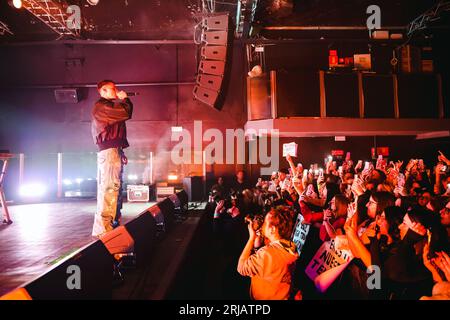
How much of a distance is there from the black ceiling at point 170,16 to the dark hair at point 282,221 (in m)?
6.47

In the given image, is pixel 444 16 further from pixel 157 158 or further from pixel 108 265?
pixel 108 265

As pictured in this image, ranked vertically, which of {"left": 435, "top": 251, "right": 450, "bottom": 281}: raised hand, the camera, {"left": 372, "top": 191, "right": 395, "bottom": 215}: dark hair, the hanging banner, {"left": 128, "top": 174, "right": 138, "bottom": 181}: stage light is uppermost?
{"left": 128, "top": 174, "right": 138, "bottom": 181}: stage light

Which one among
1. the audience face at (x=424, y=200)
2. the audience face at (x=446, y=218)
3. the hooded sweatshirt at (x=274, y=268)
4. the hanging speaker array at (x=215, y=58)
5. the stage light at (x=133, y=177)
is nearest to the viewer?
the hooded sweatshirt at (x=274, y=268)

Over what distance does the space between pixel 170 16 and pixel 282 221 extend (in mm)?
7988

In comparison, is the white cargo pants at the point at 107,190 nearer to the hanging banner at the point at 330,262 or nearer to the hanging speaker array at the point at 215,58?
the hanging banner at the point at 330,262

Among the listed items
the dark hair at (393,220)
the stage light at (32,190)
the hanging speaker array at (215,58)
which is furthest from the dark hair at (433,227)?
the stage light at (32,190)

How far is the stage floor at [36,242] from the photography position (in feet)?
7.76

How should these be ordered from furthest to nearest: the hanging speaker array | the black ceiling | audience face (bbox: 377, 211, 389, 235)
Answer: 1. the black ceiling
2. the hanging speaker array
3. audience face (bbox: 377, 211, 389, 235)

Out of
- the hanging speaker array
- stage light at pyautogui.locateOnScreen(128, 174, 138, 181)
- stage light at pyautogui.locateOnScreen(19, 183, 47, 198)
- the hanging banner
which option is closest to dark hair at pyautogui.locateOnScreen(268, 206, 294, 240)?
the hanging banner

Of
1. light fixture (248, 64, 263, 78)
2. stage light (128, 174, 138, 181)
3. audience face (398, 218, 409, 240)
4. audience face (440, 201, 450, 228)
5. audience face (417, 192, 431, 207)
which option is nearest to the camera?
audience face (398, 218, 409, 240)

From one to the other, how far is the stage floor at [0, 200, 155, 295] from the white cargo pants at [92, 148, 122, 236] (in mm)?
400

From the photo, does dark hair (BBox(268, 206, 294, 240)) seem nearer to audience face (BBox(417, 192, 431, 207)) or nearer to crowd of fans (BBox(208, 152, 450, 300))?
crowd of fans (BBox(208, 152, 450, 300))

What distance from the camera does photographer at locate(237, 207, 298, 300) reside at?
1.96 m
